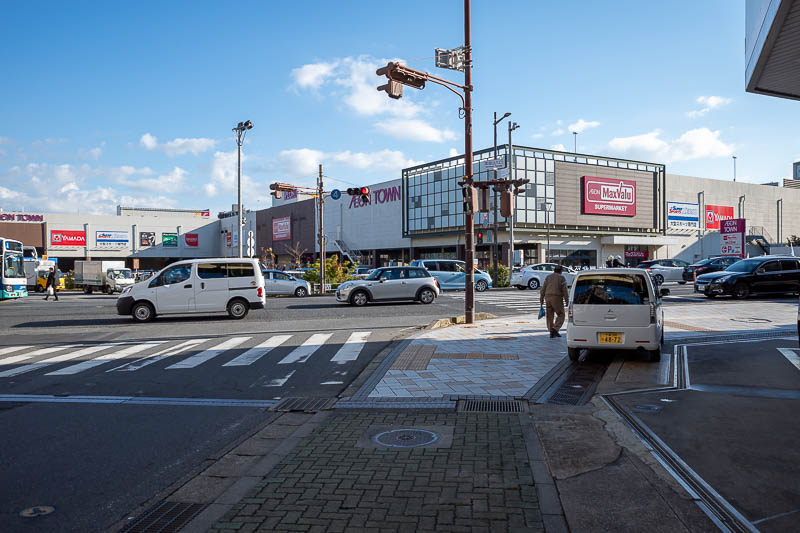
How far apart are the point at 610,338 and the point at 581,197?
42.5m

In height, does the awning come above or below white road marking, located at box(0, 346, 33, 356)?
above

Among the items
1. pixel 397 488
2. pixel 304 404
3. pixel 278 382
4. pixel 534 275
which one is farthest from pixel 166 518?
pixel 534 275

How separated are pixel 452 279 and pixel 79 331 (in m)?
18.4

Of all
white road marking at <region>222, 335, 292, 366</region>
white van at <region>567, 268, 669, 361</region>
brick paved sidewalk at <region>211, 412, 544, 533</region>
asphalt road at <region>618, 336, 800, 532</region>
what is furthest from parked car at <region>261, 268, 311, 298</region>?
brick paved sidewalk at <region>211, 412, 544, 533</region>

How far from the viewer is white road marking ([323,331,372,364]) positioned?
1053cm

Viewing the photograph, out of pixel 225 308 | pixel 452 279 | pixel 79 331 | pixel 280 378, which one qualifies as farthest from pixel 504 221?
pixel 280 378

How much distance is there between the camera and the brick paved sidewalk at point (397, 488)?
362 cm

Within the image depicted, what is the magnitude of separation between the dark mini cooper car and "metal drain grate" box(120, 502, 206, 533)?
23392mm

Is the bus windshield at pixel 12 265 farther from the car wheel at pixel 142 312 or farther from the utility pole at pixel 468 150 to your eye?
the utility pole at pixel 468 150

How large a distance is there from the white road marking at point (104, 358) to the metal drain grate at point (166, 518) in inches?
257

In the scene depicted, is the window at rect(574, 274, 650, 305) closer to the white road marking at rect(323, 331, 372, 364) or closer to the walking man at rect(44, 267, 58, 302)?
the white road marking at rect(323, 331, 372, 364)

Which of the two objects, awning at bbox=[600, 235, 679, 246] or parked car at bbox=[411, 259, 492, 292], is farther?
awning at bbox=[600, 235, 679, 246]

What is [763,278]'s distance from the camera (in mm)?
22016

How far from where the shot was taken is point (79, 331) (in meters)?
15.3
